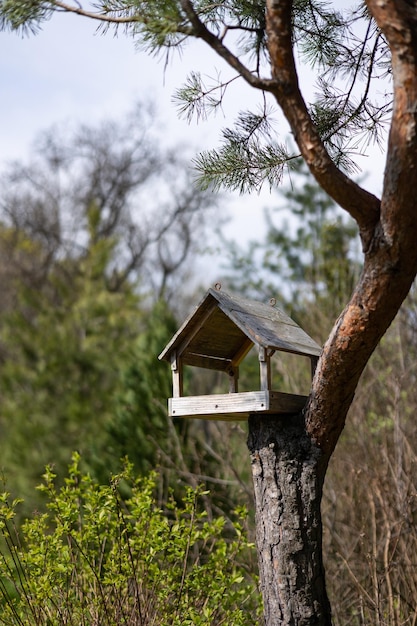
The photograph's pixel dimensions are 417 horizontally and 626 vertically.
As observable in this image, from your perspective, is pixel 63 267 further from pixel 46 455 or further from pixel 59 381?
pixel 46 455

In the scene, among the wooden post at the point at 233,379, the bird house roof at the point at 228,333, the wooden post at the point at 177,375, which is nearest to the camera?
the bird house roof at the point at 228,333

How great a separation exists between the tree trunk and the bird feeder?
5.5 inches

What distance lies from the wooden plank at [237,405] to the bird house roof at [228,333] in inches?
7.3

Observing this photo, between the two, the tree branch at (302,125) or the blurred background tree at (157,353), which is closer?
the tree branch at (302,125)

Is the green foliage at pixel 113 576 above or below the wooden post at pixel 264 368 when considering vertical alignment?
below

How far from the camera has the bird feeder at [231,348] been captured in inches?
119

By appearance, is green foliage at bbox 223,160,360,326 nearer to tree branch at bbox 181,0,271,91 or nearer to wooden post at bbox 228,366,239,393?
wooden post at bbox 228,366,239,393

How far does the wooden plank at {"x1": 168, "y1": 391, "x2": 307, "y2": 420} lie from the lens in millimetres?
2961

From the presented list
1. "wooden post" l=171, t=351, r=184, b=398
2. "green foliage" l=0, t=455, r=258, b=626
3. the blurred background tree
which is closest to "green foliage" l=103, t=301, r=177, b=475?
the blurred background tree

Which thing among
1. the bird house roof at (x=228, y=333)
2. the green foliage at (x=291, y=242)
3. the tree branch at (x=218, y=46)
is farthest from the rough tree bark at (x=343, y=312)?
the green foliage at (x=291, y=242)

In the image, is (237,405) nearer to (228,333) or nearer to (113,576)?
(228,333)

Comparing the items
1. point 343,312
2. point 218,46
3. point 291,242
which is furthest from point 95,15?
point 291,242

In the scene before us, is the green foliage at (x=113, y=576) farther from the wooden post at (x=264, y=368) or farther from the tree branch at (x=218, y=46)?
the tree branch at (x=218, y=46)

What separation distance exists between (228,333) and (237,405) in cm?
48
